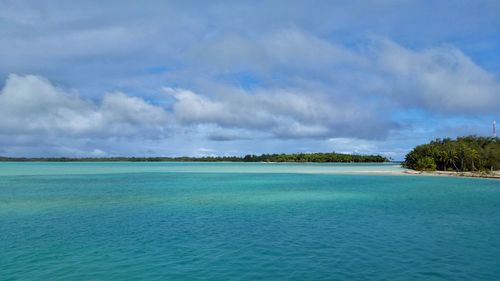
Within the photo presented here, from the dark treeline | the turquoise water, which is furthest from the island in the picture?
the turquoise water

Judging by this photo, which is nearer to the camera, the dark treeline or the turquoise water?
the turquoise water

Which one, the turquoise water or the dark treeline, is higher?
the dark treeline

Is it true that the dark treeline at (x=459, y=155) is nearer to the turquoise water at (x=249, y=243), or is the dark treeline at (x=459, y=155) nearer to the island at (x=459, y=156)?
the island at (x=459, y=156)

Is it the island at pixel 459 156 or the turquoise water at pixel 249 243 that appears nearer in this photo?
the turquoise water at pixel 249 243

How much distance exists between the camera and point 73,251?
1878 cm

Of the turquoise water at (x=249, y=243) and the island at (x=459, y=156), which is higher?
the island at (x=459, y=156)

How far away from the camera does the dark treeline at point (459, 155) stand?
101875 millimetres

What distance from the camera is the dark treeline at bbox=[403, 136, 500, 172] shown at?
101875mm

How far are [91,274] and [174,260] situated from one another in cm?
344

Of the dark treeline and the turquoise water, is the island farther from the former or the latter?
the turquoise water

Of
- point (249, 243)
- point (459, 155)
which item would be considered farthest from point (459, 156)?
point (249, 243)

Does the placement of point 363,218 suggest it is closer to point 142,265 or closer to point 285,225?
point 285,225

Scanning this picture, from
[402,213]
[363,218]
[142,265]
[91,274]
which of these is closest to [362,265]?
[142,265]

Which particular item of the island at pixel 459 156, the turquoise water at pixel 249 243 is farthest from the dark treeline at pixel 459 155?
the turquoise water at pixel 249 243
